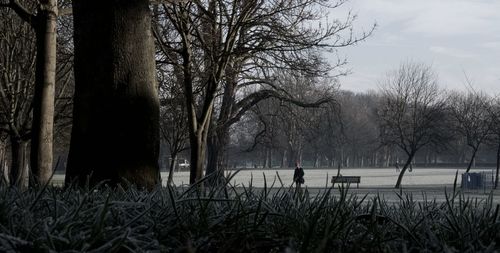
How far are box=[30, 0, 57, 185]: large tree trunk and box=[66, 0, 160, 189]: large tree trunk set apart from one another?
570 cm

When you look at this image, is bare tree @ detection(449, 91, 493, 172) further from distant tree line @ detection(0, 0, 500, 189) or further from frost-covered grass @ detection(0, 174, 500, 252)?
frost-covered grass @ detection(0, 174, 500, 252)

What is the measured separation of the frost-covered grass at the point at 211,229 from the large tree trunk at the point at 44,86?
7516 millimetres

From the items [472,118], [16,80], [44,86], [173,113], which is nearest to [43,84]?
[44,86]

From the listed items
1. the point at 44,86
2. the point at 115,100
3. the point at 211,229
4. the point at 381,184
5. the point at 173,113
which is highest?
the point at 173,113

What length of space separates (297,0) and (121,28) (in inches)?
570

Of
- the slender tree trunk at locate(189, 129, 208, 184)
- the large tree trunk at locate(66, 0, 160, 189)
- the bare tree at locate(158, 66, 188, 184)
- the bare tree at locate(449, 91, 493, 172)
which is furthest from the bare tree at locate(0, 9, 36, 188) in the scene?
the bare tree at locate(449, 91, 493, 172)

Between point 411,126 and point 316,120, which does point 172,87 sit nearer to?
point 316,120

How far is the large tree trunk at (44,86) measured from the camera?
10516 mm

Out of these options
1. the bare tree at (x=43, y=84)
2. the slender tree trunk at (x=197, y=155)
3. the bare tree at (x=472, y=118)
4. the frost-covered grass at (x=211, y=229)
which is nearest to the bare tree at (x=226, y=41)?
the slender tree trunk at (x=197, y=155)

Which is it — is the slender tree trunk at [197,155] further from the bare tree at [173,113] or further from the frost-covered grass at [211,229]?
the frost-covered grass at [211,229]

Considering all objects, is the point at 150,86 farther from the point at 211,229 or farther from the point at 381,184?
the point at 381,184

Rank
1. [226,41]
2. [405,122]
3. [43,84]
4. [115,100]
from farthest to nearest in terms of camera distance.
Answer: [405,122] → [226,41] → [43,84] → [115,100]

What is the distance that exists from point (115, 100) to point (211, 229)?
241 cm

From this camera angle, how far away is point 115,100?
4930 mm
